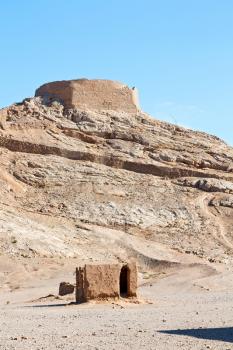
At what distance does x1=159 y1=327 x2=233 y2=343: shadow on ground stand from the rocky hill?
2003 centimetres

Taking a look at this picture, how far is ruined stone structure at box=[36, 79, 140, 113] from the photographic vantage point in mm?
54875

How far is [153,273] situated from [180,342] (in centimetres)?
2198

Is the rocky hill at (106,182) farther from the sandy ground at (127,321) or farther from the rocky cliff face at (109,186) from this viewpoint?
the sandy ground at (127,321)

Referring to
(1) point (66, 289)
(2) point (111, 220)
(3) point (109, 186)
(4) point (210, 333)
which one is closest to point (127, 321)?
(4) point (210, 333)

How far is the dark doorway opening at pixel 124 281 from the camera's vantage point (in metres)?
21.9

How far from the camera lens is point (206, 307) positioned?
1942 centimetres

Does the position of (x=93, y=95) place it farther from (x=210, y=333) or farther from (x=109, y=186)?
(x=210, y=333)

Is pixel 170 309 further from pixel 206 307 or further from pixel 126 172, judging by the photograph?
pixel 126 172

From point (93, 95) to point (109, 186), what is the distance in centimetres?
1103

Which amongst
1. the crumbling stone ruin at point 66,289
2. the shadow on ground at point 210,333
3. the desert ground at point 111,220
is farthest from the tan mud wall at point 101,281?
the shadow on ground at point 210,333

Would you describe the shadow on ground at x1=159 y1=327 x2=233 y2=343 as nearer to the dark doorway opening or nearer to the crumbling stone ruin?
the dark doorway opening

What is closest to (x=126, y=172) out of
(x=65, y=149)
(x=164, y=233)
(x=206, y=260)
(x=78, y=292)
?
(x=65, y=149)

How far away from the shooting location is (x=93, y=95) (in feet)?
181

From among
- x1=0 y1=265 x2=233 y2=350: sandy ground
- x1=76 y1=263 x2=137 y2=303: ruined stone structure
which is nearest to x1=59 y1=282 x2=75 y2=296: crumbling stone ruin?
x1=0 y1=265 x2=233 y2=350: sandy ground
